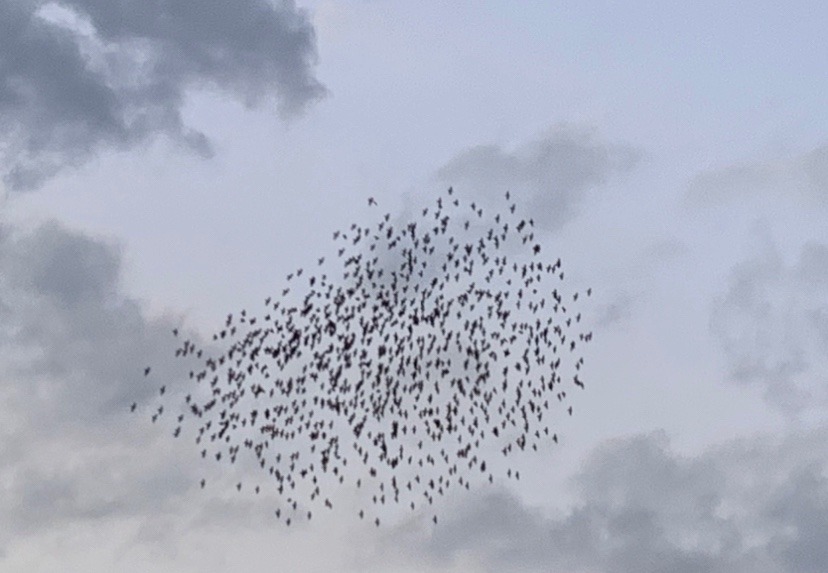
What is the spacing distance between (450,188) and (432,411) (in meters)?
21.2

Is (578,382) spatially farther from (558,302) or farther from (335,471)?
(335,471)

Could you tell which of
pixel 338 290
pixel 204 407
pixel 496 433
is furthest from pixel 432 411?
pixel 204 407

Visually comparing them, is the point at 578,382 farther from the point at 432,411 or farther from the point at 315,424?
the point at 315,424

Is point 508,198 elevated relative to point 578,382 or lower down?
elevated

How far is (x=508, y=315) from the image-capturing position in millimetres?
134125

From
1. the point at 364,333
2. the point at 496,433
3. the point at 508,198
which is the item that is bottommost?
the point at 496,433

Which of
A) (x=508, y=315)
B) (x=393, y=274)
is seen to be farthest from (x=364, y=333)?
(x=508, y=315)

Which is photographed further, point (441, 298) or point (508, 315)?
point (508, 315)

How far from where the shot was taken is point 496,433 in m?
128

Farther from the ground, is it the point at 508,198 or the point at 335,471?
the point at 508,198

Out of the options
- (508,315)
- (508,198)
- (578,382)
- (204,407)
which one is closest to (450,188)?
(508,198)

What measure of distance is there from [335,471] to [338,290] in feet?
57.0

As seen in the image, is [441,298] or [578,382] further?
[578,382]

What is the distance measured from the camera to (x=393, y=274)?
12962 cm
